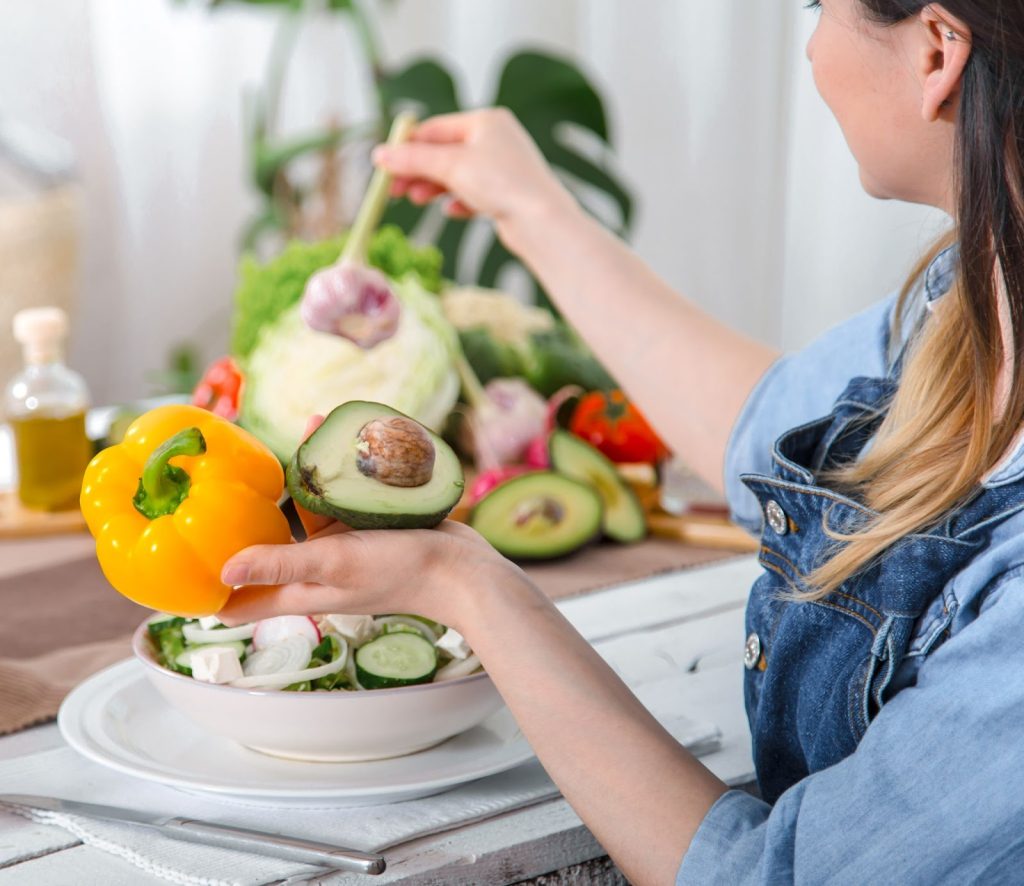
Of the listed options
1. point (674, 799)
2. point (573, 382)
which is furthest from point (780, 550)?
point (573, 382)

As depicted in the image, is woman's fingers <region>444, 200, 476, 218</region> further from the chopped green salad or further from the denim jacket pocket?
the denim jacket pocket

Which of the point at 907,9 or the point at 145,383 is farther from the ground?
the point at 907,9

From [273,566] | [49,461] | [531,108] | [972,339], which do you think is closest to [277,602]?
[273,566]

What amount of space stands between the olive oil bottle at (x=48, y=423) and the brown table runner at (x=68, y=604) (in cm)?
8

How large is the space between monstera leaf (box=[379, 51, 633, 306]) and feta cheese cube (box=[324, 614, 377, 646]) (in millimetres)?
1813

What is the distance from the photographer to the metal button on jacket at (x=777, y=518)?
0.91m

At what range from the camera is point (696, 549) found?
1.42 meters

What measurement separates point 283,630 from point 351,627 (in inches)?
1.7

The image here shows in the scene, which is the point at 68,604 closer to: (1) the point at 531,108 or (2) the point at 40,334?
(2) the point at 40,334

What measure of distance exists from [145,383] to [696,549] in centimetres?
234

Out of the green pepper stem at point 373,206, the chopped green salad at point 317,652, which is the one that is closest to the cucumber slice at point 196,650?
the chopped green salad at point 317,652

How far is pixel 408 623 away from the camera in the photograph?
34.8 inches

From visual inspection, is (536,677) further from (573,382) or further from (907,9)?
(573,382)

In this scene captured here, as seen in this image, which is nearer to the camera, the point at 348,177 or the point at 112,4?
the point at 112,4
